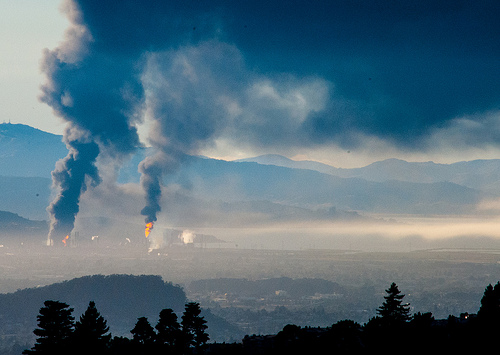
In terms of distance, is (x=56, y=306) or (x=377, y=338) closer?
(x=56, y=306)

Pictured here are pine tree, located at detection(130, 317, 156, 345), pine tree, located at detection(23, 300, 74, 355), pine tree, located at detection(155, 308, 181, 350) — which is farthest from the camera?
pine tree, located at detection(155, 308, 181, 350)

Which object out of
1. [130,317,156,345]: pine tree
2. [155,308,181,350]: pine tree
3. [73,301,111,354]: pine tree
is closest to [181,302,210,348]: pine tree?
[155,308,181,350]: pine tree

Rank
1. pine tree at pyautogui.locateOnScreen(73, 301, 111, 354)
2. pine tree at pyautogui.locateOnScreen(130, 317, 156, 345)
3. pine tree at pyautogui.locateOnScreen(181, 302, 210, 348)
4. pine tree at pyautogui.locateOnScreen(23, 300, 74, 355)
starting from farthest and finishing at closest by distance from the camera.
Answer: pine tree at pyautogui.locateOnScreen(181, 302, 210, 348)
pine tree at pyautogui.locateOnScreen(130, 317, 156, 345)
pine tree at pyautogui.locateOnScreen(73, 301, 111, 354)
pine tree at pyautogui.locateOnScreen(23, 300, 74, 355)

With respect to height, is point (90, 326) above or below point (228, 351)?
above

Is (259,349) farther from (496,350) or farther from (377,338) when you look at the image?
(496,350)

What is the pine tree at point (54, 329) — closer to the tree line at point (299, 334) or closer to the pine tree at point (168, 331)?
the tree line at point (299, 334)

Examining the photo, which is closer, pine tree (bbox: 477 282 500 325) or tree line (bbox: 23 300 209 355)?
tree line (bbox: 23 300 209 355)

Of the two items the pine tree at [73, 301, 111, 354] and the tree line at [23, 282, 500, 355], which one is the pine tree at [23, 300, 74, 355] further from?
the pine tree at [73, 301, 111, 354]

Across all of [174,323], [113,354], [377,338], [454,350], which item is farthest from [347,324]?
[113,354]
